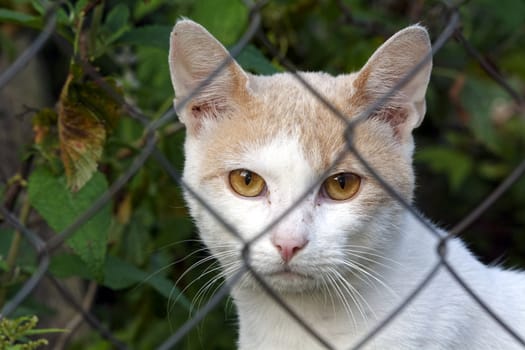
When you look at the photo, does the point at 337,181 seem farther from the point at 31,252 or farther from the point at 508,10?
the point at 508,10

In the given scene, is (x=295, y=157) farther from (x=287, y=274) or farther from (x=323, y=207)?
(x=287, y=274)

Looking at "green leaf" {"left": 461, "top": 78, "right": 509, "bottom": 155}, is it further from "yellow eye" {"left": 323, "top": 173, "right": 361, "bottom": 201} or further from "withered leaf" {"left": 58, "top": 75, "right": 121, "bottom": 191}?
"withered leaf" {"left": 58, "top": 75, "right": 121, "bottom": 191}

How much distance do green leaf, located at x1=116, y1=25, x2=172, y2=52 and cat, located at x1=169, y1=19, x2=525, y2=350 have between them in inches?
8.4

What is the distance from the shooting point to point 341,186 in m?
2.07

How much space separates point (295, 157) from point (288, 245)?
23cm

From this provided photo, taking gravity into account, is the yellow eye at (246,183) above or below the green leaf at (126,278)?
above

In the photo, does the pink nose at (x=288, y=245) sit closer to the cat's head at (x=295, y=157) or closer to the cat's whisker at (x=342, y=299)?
the cat's head at (x=295, y=157)

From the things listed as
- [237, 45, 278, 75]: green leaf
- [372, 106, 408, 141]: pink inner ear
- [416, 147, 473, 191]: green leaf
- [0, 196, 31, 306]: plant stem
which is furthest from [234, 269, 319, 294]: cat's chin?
[416, 147, 473, 191]: green leaf

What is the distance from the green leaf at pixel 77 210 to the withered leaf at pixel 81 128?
0.04 meters

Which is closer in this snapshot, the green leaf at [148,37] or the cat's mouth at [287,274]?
the cat's mouth at [287,274]

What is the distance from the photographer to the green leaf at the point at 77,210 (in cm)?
200

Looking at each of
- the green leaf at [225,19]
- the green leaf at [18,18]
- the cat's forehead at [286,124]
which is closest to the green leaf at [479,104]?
the green leaf at [225,19]

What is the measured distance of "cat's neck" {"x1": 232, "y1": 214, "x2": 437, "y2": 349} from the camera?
206cm

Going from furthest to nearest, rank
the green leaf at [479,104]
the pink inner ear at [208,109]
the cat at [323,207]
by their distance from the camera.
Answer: the green leaf at [479,104] → the pink inner ear at [208,109] → the cat at [323,207]
